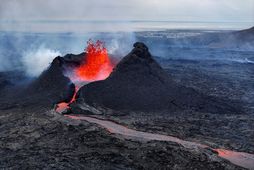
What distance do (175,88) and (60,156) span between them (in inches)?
576

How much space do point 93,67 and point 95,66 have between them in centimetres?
24

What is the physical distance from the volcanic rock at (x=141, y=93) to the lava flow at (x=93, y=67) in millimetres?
4305

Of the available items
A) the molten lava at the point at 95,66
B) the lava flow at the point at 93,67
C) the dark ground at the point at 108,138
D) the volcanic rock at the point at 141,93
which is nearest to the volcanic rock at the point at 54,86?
the dark ground at the point at 108,138

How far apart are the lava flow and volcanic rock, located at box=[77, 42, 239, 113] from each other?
430cm

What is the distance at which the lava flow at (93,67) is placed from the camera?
118 ft

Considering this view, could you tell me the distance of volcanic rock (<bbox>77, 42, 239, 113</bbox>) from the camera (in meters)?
29.8

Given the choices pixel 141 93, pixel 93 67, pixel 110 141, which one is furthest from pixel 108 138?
pixel 93 67

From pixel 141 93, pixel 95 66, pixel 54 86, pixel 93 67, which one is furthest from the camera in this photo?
pixel 95 66

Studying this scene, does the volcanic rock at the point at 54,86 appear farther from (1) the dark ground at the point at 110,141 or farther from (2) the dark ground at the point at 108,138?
(1) the dark ground at the point at 110,141

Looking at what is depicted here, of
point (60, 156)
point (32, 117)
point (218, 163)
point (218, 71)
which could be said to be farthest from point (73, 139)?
point (218, 71)

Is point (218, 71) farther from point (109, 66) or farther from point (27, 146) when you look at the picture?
point (27, 146)

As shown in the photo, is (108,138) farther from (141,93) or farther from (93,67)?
(93,67)

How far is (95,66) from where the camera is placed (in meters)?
37.6

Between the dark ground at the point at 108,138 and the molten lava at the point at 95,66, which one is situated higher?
the molten lava at the point at 95,66
